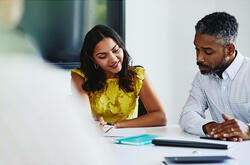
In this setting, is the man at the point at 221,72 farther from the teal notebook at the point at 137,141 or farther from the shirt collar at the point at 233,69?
the teal notebook at the point at 137,141

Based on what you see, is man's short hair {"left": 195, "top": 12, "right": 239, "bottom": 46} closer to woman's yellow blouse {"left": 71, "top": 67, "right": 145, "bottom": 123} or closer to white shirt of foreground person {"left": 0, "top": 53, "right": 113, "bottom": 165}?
woman's yellow blouse {"left": 71, "top": 67, "right": 145, "bottom": 123}

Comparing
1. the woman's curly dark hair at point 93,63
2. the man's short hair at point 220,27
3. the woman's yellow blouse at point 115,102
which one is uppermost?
the man's short hair at point 220,27

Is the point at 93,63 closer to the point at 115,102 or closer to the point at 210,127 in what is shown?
the point at 115,102

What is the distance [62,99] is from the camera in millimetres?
290

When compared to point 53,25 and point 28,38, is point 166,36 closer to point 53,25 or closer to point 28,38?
point 53,25

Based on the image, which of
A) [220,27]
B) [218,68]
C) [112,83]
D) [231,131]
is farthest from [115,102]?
[231,131]

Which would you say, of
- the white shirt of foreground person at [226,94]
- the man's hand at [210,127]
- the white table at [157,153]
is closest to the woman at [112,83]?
the white shirt of foreground person at [226,94]

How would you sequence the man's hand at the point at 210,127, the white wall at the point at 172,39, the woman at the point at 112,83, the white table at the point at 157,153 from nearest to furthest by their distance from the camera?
the white table at the point at 157,153 < the man's hand at the point at 210,127 < the woman at the point at 112,83 < the white wall at the point at 172,39

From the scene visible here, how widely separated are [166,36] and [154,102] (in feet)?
5.78

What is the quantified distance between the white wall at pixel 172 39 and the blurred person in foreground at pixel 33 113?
3.16 meters

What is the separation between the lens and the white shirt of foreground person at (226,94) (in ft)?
5.79

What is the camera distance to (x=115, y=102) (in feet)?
6.86

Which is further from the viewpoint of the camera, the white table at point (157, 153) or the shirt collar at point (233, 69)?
the shirt collar at point (233, 69)

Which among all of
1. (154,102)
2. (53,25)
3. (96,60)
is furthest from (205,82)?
(53,25)
